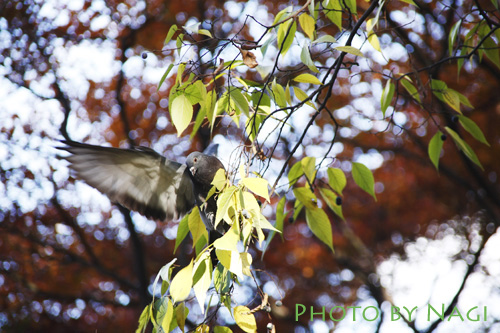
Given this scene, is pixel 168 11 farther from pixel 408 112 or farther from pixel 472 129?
pixel 472 129

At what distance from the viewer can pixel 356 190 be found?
7223mm

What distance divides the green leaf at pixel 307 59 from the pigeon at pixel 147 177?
1.04 meters

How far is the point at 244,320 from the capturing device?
126 cm

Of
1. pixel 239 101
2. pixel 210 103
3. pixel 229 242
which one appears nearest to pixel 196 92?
pixel 210 103

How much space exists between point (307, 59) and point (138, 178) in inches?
62.3

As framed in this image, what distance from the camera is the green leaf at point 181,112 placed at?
130 centimetres

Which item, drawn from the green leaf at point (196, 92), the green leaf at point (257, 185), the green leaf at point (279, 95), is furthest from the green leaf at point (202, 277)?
the green leaf at point (279, 95)

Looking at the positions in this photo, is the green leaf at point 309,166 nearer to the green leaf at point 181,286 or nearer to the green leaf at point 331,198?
the green leaf at point 331,198

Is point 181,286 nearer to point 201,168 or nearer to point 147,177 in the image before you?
point 201,168

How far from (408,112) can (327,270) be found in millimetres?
2923

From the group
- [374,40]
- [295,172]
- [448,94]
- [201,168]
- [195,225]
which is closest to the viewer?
[195,225]

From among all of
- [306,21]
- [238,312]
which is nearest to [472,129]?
[306,21]

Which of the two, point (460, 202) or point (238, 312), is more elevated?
point (460, 202)

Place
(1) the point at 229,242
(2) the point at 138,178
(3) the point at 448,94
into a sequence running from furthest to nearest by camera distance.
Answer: (2) the point at 138,178 < (3) the point at 448,94 < (1) the point at 229,242
